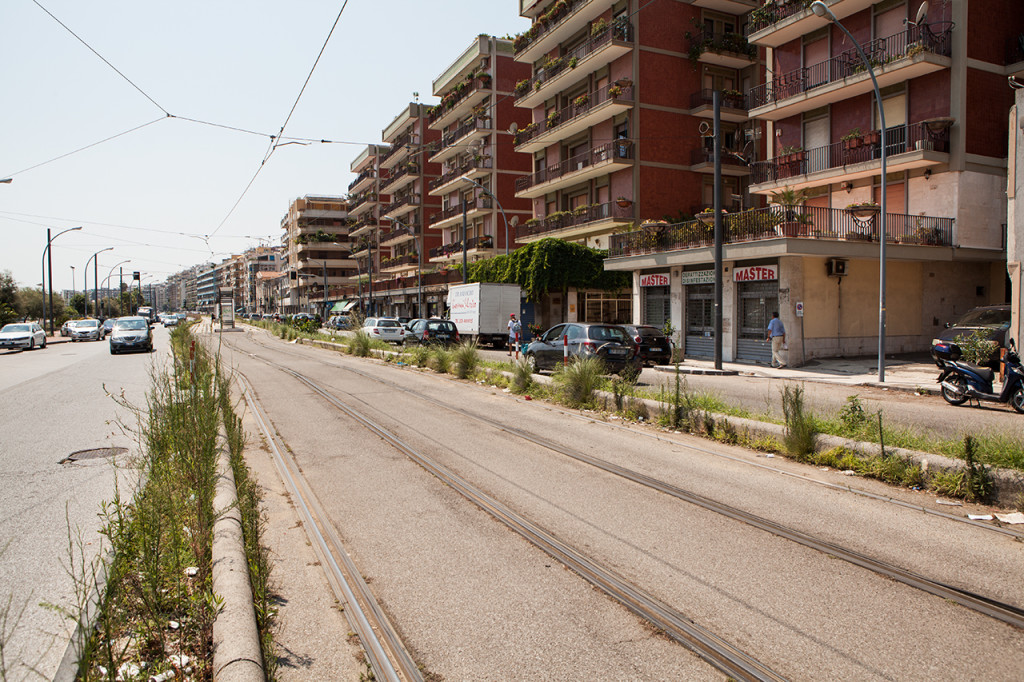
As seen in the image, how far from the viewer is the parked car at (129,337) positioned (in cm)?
3052

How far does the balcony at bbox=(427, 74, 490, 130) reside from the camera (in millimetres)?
51406

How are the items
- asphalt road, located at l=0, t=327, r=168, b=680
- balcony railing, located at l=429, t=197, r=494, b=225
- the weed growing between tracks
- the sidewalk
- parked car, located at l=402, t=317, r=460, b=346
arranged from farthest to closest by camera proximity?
balcony railing, located at l=429, t=197, r=494, b=225 → parked car, located at l=402, t=317, r=460, b=346 → the sidewalk → asphalt road, located at l=0, t=327, r=168, b=680 → the weed growing between tracks

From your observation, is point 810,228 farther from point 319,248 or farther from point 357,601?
point 319,248

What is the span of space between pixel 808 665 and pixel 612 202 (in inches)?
1371

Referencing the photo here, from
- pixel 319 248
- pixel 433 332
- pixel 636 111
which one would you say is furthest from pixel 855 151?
pixel 319 248

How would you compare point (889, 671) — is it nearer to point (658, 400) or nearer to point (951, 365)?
point (658, 400)

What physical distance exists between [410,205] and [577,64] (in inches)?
1320

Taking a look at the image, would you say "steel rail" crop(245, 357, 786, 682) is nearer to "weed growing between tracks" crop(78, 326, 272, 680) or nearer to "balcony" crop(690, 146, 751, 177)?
"weed growing between tracks" crop(78, 326, 272, 680)

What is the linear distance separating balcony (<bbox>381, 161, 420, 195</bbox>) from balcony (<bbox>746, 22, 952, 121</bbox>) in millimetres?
41605

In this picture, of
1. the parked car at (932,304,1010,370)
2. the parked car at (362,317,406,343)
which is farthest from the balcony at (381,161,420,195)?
the parked car at (932,304,1010,370)

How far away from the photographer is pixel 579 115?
124 feet

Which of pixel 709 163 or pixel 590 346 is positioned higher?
pixel 709 163

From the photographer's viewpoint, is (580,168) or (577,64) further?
(580,168)

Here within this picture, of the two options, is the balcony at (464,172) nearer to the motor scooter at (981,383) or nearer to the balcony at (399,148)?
the balcony at (399,148)
